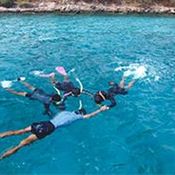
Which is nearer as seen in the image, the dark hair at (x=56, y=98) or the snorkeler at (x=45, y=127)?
the snorkeler at (x=45, y=127)

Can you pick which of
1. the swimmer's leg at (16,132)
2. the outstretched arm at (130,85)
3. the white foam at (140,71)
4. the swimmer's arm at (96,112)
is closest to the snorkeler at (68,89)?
the swimmer's arm at (96,112)

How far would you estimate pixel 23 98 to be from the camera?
19.5 m

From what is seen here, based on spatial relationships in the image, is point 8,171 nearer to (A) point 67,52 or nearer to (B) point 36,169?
(B) point 36,169

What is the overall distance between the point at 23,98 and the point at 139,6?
3147cm

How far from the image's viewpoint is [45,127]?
1555 cm

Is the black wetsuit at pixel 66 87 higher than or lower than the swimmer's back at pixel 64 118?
higher

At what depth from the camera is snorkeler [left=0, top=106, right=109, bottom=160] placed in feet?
49.8

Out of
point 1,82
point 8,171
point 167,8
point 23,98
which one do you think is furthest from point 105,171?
point 167,8

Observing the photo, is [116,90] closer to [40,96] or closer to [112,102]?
[112,102]

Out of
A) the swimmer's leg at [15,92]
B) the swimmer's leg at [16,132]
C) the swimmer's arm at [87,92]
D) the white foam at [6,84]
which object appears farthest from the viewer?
the white foam at [6,84]

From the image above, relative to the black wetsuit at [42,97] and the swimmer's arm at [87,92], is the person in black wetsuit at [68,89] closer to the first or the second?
the swimmer's arm at [87,92]

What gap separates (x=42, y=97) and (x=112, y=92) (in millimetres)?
3904

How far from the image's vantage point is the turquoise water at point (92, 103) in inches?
585

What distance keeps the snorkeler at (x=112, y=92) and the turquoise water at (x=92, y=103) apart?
14.2 inches
